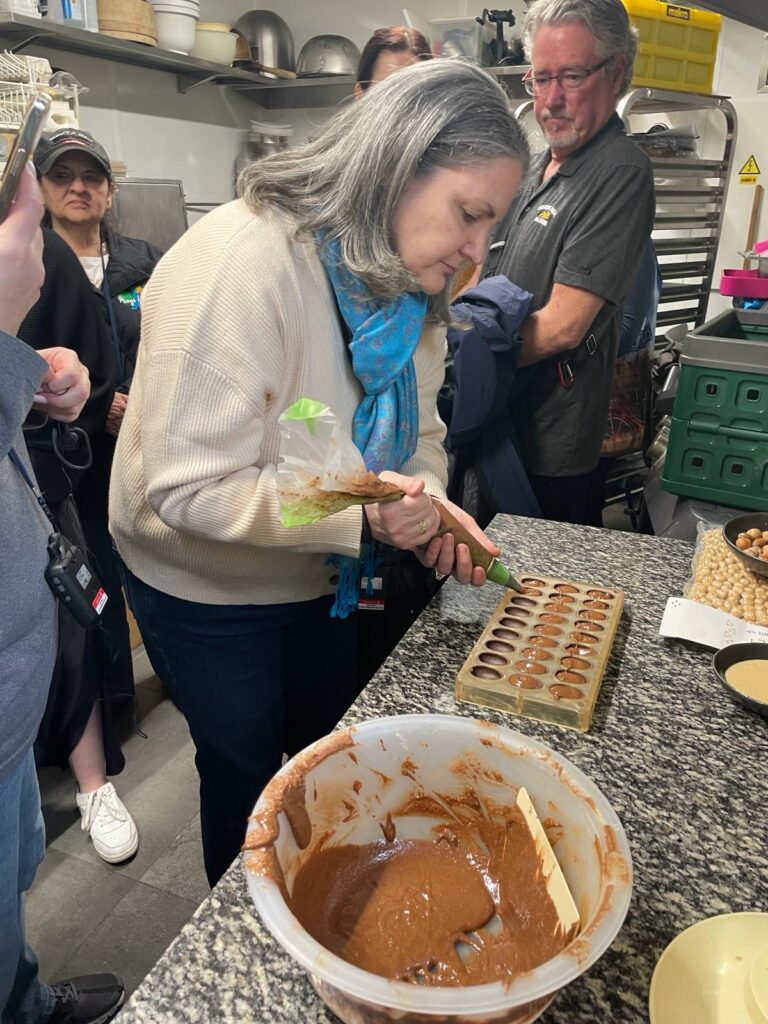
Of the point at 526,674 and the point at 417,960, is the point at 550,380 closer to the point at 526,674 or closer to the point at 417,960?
the point at 526,674

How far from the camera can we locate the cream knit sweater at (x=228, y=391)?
0.90 m

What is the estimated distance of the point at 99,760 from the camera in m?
1.84

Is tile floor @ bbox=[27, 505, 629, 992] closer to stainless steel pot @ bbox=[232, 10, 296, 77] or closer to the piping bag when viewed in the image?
the piping bag

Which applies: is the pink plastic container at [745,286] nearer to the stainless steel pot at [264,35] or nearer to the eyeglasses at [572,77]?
the eyeglasses at [572,77]

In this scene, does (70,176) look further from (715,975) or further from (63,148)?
(715,975)

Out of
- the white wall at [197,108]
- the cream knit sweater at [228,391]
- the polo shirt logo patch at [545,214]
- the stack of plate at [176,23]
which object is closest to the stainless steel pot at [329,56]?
the white wall at [197,108]

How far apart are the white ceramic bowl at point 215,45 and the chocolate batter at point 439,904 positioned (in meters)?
3.63

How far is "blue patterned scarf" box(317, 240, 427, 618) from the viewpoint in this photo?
101 centimetres

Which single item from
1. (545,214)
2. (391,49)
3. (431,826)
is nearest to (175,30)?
(391,49)

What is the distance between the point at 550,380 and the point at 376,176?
0.96 m

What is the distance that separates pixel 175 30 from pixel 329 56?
852 millimetres

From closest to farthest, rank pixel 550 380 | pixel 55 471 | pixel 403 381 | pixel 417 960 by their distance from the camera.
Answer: pixel 417 960, pixel 403 381, pixel 55 471, pixel 550 380

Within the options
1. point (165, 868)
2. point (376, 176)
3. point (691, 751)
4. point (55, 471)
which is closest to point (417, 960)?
point (691, 751)

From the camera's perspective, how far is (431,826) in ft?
2.28
